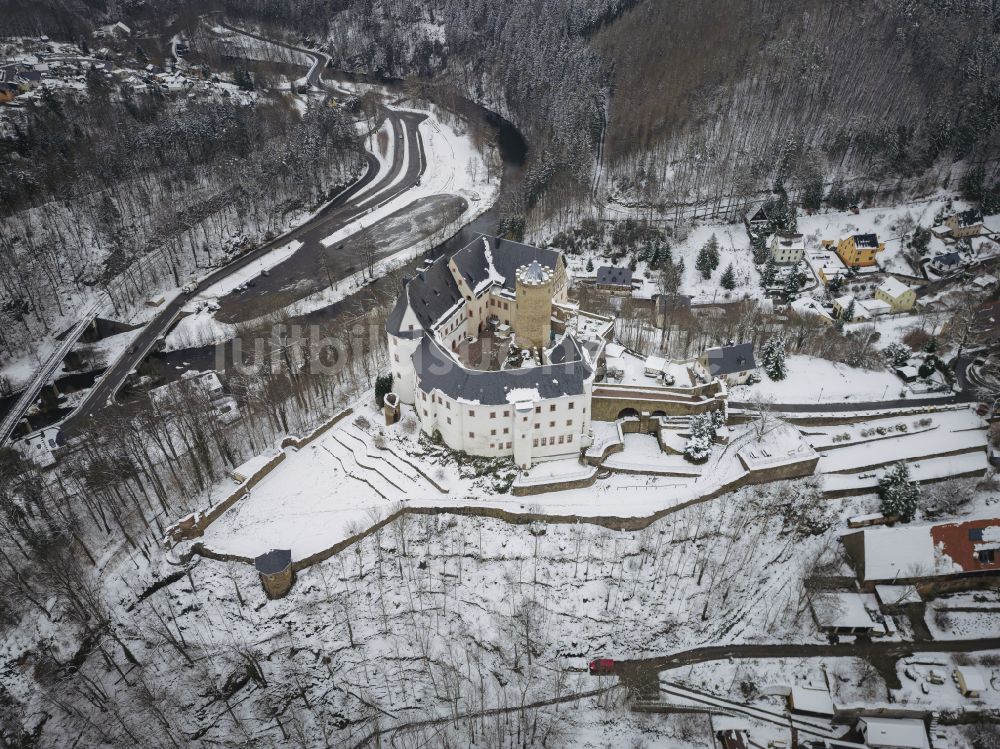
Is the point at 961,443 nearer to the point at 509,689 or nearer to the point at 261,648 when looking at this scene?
the point at 509,689

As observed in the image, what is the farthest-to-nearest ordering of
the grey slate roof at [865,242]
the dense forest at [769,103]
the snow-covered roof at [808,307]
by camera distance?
the dense forest at [769,103] < the grey slate roof at [865,242] < the snow-covered roof at [808,307]

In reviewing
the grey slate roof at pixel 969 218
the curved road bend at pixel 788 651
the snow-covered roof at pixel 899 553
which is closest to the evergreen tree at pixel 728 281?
the grey slate roof at pixel 969 218

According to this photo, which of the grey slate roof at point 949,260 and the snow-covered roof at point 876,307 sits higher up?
the grey slate roof at point 949,260

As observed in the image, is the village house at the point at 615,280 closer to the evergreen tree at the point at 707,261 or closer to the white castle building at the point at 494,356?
the evergreen tree at the point at 707,261

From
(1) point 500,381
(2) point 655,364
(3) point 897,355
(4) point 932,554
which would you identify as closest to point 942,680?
(4) point 932,554

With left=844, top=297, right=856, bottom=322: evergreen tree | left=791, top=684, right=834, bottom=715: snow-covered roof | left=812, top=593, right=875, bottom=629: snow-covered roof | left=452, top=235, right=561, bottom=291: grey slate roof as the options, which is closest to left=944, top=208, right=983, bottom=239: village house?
left=844, top=297, right=856, bottom=322: evergreen tree

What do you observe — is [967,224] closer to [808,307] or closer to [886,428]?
[808,307]

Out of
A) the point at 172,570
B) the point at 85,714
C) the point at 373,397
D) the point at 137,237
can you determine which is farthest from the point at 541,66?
the point at 85,714
